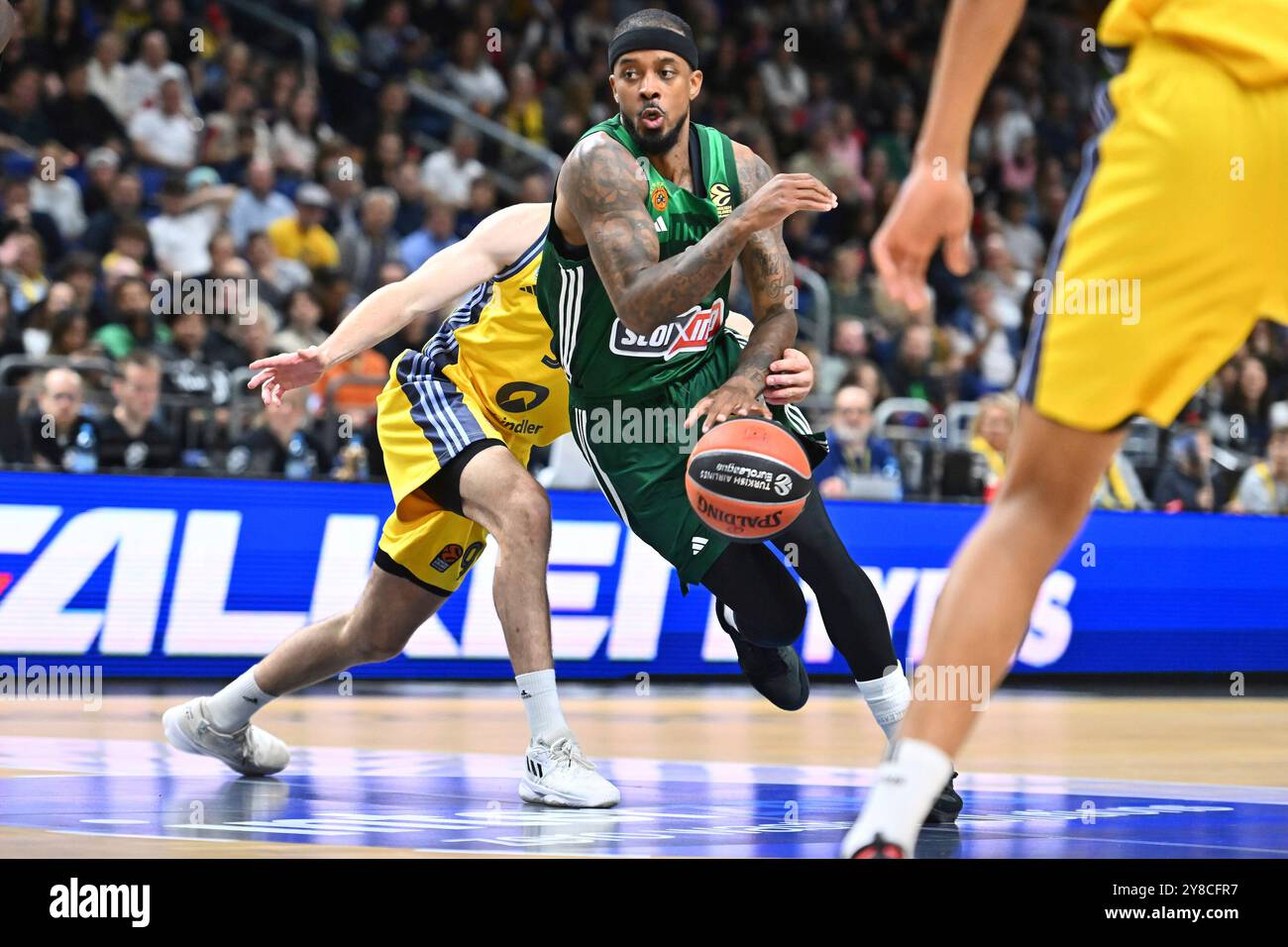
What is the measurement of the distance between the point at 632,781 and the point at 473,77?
11.6m

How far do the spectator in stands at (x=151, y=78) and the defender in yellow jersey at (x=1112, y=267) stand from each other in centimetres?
1181

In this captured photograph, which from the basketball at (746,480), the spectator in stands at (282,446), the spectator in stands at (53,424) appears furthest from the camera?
the spectator in stands at (282,446)

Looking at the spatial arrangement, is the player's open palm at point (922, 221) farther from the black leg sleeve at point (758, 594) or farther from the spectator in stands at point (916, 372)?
the spectator in stands at point (916, 372)

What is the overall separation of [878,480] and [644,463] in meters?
6.48

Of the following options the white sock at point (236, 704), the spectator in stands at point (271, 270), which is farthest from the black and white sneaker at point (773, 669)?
Answer: the spectator in stands at point (271, 270)

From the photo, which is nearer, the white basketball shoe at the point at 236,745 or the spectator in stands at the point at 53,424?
the white basketball shoe at the point at 236,745

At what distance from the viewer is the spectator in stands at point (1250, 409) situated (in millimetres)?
15492

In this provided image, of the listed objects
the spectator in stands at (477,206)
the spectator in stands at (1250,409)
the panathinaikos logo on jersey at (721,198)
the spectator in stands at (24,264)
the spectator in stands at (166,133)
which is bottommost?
the panathinaikos logo on jersey at (721,198)

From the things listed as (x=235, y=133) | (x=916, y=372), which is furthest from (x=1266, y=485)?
(x=235, y=133)

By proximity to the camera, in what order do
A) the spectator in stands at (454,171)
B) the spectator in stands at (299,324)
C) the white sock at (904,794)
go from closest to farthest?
the white sock at (904,794) < the spectator in stands at (299,324) < the spectator in stands at (454,171)

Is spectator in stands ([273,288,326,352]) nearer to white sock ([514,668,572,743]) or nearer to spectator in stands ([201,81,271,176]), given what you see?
spectator in stands ([201,81,271,176])

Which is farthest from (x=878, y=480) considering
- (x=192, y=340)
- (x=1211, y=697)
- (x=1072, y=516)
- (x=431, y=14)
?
(x=1072, y=516)

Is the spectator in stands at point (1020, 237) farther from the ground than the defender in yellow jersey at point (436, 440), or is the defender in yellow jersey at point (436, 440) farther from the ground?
the spectator in stands at point (1020, 237)
